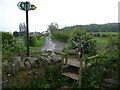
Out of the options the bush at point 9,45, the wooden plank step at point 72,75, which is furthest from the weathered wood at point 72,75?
the bush at point 9,45

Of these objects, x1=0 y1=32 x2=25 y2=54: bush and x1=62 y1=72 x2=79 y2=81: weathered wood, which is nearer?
x1=62 y1=72 x2=79 y2=81: weathered wood

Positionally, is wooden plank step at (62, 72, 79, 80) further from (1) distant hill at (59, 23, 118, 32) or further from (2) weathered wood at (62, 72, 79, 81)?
(1) distant hill at (59, 23, 118, 32)

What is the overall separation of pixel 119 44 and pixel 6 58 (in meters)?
3.75

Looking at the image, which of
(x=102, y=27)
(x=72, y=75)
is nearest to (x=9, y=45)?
(x=72, y=75)

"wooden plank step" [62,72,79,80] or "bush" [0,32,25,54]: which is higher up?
"bush" [0,32,25,54]

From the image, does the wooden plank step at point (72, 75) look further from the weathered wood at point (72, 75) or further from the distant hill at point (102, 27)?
the distant hill at point (102, 27)

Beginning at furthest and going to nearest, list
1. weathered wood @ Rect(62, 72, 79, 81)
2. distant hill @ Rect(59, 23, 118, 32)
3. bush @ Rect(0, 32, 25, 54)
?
1. distant hill @ Rect(59, 23, 118, 32)
2. bush @ Rect(0, 32, 25, 54)
3. weathered wood @ Rect(62, 72, 79, 81)

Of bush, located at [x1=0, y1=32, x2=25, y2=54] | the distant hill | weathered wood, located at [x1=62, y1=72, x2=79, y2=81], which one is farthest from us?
the distant hill

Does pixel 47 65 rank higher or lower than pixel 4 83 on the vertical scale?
higher

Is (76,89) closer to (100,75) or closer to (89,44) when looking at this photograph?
(100,75)

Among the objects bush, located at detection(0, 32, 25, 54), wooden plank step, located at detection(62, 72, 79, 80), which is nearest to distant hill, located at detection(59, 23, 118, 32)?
wooden plank step, located at detection(62, 72, 79, 80)

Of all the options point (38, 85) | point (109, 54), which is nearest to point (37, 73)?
point (38, 85)

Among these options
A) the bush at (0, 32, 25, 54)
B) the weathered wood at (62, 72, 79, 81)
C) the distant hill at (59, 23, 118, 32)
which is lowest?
the weathered wood at (62, 72, 79, 81)

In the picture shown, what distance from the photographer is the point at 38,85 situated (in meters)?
3.44
